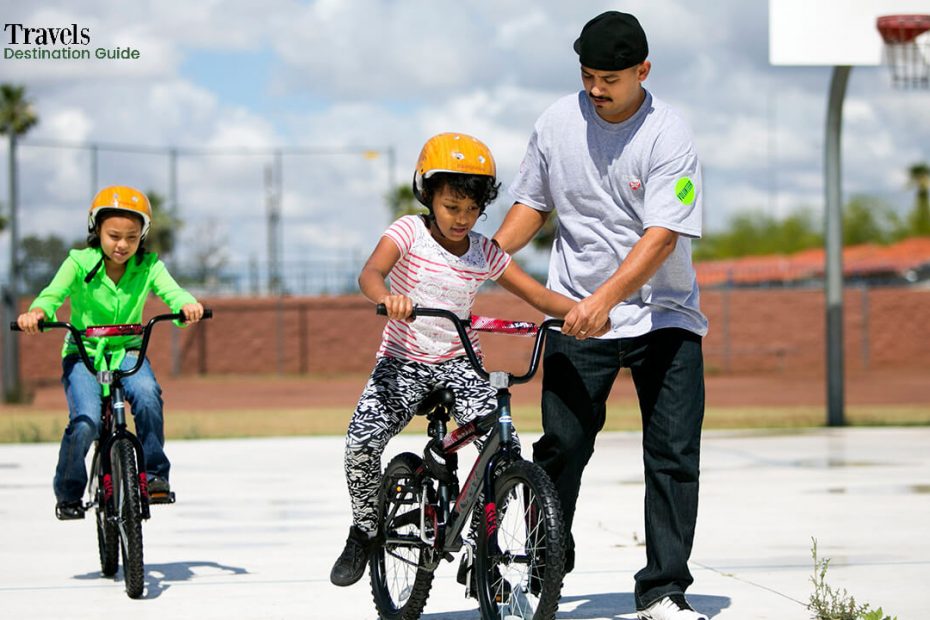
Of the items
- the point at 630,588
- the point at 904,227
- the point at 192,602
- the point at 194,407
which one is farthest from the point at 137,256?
the point at 904,227

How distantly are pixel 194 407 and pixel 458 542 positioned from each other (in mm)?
23275

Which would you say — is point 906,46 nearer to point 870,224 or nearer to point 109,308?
point 109,308

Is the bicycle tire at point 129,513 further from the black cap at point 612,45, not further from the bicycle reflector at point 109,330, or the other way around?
the black cap at point 612,45

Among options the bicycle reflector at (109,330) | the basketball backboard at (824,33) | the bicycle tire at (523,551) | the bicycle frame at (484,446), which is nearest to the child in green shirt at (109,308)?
the bicycle reflector at (109,330)

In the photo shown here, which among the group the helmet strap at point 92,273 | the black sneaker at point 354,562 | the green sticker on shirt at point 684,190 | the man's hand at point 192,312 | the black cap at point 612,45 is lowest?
the black sneaker at point 354,562

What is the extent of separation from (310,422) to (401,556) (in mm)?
14312

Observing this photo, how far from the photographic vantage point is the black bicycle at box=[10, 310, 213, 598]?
6223 millimetres

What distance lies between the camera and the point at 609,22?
5.11m

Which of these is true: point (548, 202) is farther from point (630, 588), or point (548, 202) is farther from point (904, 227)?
point (904, 227)

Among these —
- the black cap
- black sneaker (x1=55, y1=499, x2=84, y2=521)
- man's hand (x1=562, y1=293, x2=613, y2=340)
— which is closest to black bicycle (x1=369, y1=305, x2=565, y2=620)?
→ man's hand (x1=562, y1=293, x2=613, y2=340)

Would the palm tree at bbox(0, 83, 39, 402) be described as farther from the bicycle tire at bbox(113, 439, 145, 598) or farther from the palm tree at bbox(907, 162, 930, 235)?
the palm tree at bbox(907, 162, 930, 235)

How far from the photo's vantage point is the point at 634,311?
5.33 m

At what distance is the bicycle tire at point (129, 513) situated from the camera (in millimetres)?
6164

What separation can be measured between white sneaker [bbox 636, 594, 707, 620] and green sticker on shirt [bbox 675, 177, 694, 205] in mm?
1395
